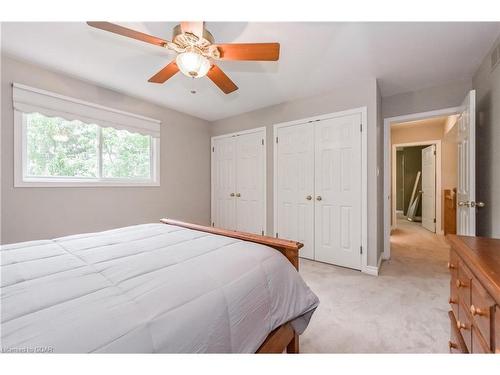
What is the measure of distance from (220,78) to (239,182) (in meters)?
2.23

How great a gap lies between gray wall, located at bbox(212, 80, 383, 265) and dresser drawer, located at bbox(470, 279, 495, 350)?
1921mm

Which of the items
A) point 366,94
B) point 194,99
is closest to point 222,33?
point 194,99

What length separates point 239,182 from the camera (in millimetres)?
3928

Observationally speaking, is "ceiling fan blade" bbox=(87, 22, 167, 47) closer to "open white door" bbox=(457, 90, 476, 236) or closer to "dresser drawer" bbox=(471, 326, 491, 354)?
"dresser drawer" bbox=(471, 326, 491, 354)

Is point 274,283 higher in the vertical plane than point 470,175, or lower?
lower

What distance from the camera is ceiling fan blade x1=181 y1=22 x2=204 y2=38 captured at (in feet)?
4.25

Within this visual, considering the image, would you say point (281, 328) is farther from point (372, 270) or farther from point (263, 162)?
point (263, 162)

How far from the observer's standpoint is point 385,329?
163cm

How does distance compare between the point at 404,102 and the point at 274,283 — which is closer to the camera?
the point at 274,283

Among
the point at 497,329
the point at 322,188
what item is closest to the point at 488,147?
the point at 322,188

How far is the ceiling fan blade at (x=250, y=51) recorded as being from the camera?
1.40 metres
